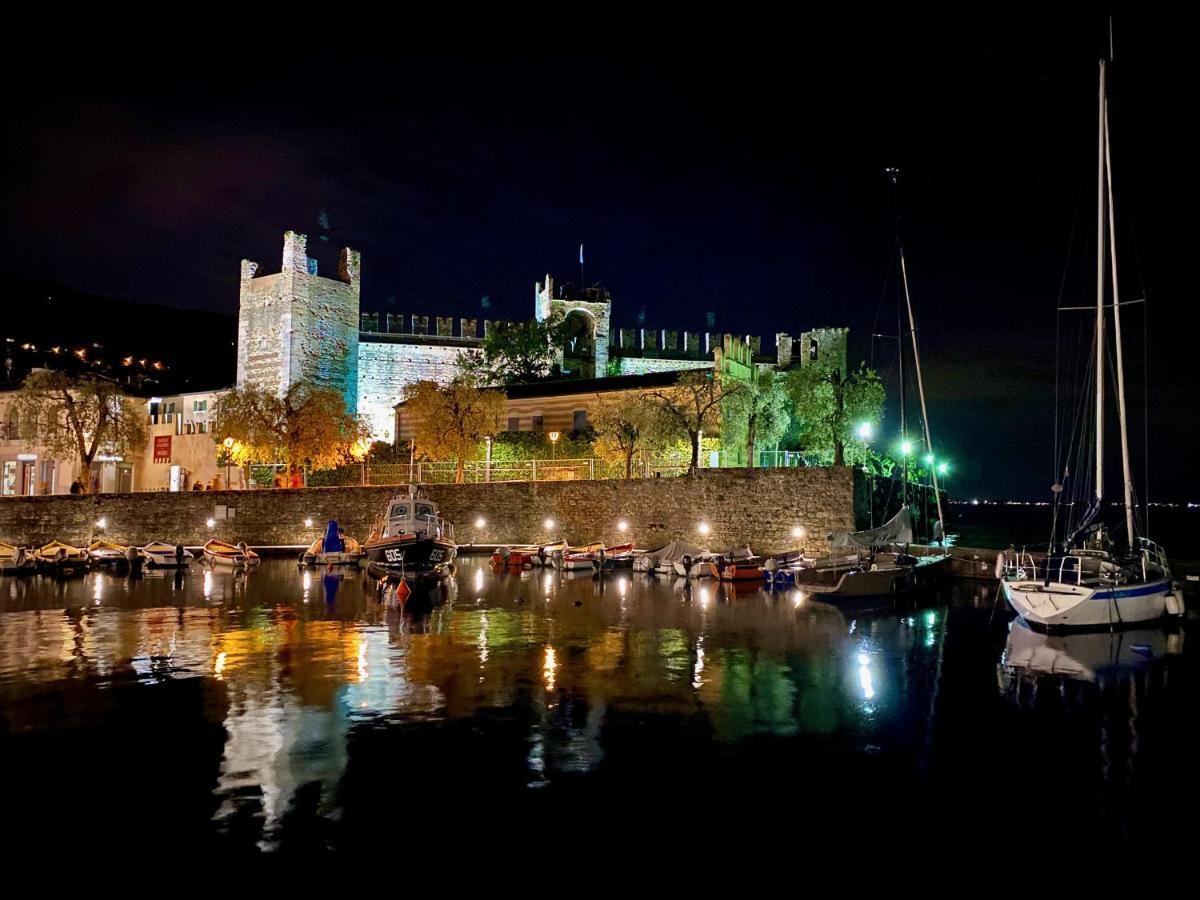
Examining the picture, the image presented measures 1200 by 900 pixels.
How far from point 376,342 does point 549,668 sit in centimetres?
5045

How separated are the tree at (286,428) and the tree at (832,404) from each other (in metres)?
23.5

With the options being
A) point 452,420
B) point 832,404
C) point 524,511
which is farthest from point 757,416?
point 452,420

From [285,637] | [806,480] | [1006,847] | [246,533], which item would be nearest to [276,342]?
[246,533]

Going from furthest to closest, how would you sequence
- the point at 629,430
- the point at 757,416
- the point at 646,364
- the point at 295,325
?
the point at 646,364 < the point at 295,325 < the point at 757,416 < the point at 629,430

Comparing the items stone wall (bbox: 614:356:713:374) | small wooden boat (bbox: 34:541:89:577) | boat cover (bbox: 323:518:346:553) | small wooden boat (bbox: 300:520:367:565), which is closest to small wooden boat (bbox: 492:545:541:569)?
small wooden boat (bbox: 300:520:367:565)

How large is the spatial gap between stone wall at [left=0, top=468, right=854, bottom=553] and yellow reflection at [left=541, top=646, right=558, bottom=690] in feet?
64.2

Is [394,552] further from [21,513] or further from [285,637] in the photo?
[21,513]

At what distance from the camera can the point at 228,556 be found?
37.4 m

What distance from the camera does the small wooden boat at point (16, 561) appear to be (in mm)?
35562

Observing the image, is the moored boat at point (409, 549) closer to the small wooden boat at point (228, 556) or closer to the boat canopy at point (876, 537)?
the small wooden boat at point (228, 556)

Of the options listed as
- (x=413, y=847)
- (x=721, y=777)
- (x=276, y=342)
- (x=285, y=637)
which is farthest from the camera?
(x=276, y=342)

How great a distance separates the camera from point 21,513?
44.6m

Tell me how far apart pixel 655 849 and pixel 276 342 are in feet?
173

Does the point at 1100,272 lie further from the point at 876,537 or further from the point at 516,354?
the point at 516,354
